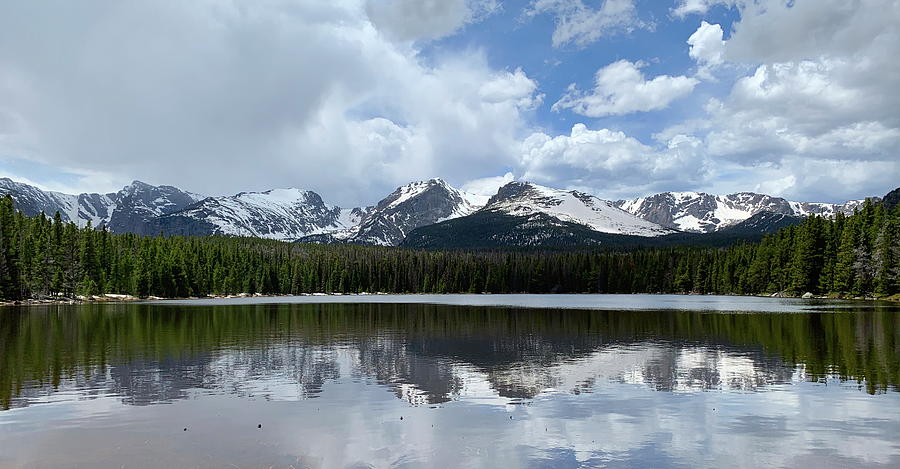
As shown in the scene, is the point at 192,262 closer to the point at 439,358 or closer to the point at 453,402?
the point at 439,358

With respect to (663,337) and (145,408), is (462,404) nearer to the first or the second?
(145,408)

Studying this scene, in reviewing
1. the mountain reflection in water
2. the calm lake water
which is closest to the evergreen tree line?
the mountain reflection in water

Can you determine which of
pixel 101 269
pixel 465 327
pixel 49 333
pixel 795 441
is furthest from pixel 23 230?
pixel 795 441

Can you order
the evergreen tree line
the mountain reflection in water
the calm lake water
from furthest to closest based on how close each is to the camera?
the evergreen tree line < the mountain reflection in water < the calm lake water

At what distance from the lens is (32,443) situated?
19234 millimetres

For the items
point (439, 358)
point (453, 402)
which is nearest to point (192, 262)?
point (439, 358)

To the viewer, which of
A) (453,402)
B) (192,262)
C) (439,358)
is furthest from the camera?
(192,262)

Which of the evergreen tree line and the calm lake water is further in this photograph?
the evergreen tree line

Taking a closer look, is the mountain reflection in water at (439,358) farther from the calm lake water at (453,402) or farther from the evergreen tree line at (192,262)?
the evergreen tree line at (192,262)

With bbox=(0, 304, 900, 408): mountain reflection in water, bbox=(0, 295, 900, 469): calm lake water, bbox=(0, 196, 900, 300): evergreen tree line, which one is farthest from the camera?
bbox=(0, 196, 900, 300): evergreen tree line

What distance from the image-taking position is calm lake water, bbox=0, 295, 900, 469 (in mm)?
18172

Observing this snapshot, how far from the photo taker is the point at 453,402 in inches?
1025

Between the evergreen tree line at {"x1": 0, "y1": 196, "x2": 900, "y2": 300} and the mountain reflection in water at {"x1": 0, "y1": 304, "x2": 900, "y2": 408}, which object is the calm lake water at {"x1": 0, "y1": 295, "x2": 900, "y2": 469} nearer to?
the mountain reflection in water at {"x1": 0, "y1": 304, "x2": 900, "y2": 408}

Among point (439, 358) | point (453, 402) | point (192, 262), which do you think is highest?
point (192, 262)
